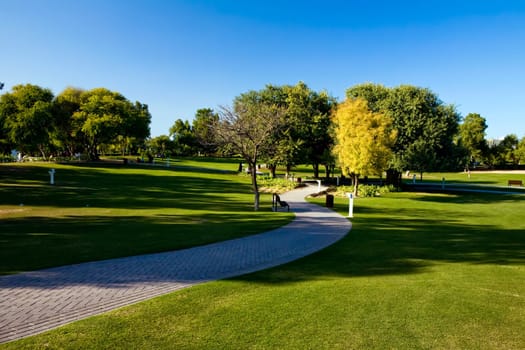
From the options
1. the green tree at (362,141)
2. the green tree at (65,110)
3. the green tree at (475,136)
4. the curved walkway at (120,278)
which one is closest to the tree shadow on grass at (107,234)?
the curved walkway at (120,278)

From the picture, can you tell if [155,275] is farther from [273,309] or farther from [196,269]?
[273,309]

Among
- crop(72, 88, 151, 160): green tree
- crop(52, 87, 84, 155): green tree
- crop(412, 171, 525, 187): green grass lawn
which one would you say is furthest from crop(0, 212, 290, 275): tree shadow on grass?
crop(412, 171, 525, 187): green grass lawn

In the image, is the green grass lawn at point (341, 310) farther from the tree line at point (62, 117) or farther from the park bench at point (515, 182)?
the tree line at point (62, 117)

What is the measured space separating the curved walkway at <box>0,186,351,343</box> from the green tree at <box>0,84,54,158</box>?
44.8 m

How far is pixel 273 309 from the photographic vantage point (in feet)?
20.3

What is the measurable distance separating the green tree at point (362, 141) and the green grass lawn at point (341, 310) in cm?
1714

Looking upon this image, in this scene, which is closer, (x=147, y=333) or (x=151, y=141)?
(x=147, y=333)

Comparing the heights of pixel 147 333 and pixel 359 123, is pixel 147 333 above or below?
below

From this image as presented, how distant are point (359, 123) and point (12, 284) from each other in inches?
1055

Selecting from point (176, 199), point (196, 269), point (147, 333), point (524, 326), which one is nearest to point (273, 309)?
point (147, 333)

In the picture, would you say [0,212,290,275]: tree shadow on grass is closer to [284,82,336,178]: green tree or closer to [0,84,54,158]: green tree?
[284,82,336,178]: green tree

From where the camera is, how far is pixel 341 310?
617 centimetres

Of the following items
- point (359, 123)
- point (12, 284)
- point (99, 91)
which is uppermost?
point (99, 91)

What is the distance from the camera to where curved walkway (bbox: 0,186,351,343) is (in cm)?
612
